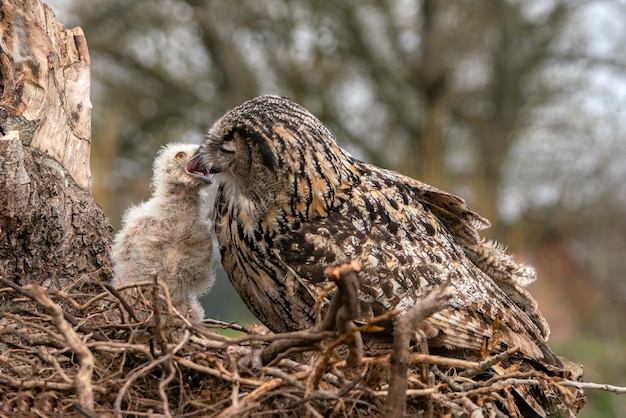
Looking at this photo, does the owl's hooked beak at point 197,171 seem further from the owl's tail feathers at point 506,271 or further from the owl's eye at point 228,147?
the owl's tail feathers at point 506,271

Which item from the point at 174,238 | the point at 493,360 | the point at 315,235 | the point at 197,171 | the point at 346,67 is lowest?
the point at 493,360

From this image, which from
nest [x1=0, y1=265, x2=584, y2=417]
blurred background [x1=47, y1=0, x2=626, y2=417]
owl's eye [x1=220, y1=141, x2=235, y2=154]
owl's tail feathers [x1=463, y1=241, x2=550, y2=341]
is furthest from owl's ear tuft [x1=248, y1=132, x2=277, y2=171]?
blurred background [x1=47, y1=0, x2=626, y2=417]

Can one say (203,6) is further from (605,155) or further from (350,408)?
(350,408)

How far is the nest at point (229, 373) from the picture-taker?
205 cm

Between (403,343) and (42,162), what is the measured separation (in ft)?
5.89

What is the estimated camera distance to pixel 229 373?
2279mm

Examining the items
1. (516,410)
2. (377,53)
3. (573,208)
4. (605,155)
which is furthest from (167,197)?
(573,208)

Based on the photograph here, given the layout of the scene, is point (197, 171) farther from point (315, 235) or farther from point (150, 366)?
point (150, 366)

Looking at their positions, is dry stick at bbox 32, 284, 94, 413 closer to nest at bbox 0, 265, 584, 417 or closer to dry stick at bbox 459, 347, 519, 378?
nest at bbox 0, 265, 584, 417

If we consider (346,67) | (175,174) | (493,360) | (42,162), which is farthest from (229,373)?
(346,67)

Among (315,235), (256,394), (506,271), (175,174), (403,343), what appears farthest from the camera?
(175,174)

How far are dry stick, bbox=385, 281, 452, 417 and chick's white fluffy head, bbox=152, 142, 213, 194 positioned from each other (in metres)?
1.86

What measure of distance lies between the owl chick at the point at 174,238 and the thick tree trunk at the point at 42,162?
0.27 meters

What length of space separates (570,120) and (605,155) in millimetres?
1809
